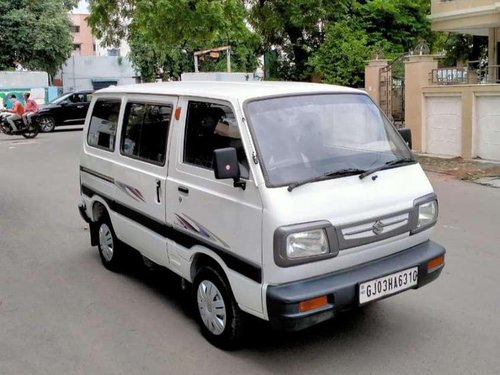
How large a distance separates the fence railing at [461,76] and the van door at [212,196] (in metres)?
10.5

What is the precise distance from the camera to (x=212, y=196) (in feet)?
13.1

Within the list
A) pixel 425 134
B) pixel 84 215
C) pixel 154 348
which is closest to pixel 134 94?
pixel 84 215

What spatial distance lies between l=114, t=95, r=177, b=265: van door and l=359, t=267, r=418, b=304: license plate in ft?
5.53

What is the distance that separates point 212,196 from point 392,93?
521 inches

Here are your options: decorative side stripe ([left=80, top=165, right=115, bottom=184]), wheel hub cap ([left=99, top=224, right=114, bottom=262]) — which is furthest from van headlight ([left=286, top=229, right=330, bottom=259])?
wheel hub cap ([left=99, top=224, right=114, bottom=262])

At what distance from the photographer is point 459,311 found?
4.64m

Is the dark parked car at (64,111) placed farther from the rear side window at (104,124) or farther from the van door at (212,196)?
the van door at (212,196)

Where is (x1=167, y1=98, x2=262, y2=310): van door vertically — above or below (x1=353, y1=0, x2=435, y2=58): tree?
below

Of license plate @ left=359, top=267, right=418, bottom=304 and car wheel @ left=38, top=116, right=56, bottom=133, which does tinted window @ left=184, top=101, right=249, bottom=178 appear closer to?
license plate @ left=359, top=267, right=418, bottom=304

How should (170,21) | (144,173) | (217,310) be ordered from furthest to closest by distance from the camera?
(170,21)
(144,173)
(217,310)

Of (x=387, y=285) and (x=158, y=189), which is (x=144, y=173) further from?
(x=387, y=285)

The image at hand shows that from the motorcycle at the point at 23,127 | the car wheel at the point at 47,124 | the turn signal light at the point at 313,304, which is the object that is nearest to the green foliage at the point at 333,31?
the motorcycle at the point at 23,127

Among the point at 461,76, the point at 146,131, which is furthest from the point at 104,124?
the point at 461,76

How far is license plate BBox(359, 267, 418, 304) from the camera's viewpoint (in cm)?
370
